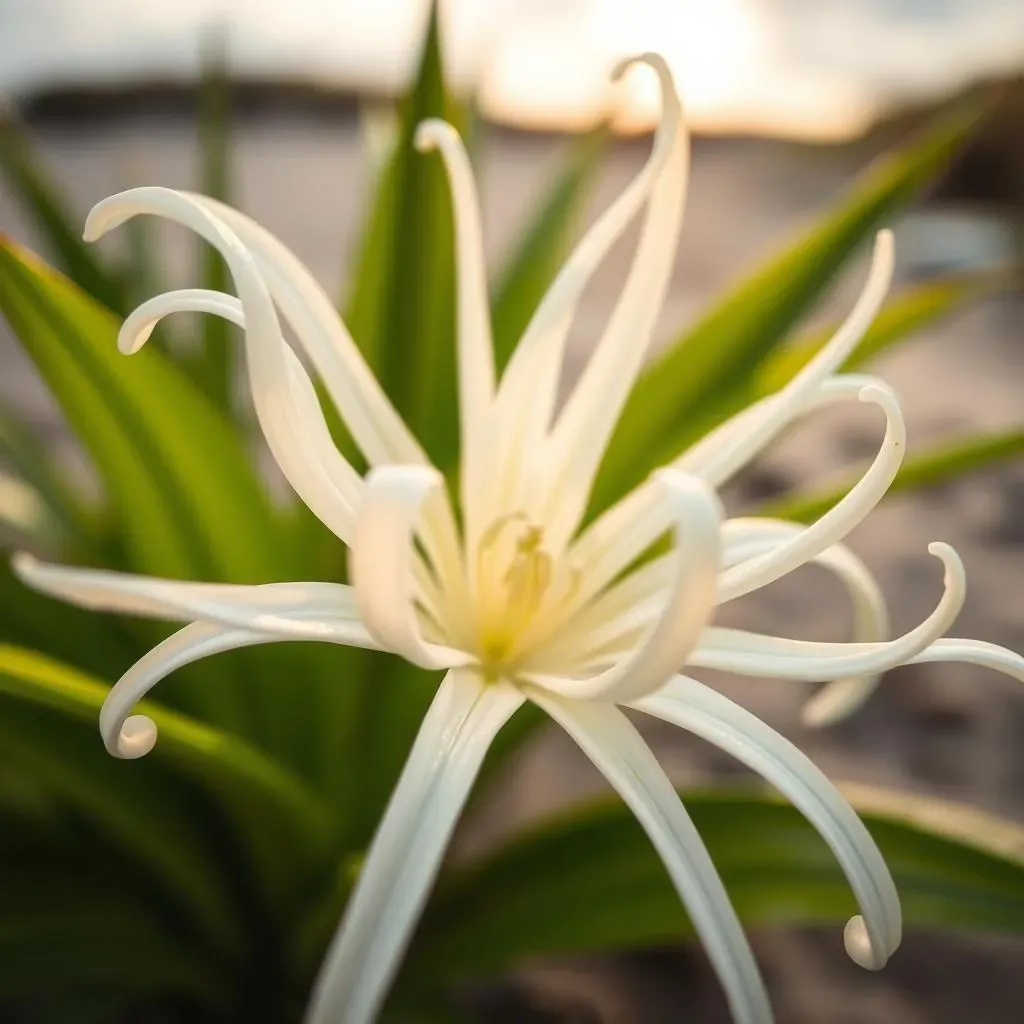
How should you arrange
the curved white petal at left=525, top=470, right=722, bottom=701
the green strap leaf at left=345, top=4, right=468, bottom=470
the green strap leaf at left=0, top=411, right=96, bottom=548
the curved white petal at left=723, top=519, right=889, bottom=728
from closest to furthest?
the curved white petal at left=525, top=470, right=722, bottom=701 → the curved white petal at left=723, top=519, right=889, bottom=728 → the green strap leaf at left=345, top=4, right=468, bottom=470 → the green strap leaf at left=0, top=411, right=96, bottom=548

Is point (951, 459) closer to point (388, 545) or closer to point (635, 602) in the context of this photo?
point (635, 602)

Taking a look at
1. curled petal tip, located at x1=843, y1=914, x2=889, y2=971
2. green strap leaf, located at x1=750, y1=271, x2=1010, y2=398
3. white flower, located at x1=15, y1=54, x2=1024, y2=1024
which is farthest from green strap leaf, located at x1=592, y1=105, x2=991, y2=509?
curled petal tip, located at x1=843, y1=914, x2=889, y2=971

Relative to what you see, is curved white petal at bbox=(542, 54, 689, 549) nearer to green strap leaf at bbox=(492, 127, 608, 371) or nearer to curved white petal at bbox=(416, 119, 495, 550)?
curved white petal at bbox=(416, 119, 495, 550)

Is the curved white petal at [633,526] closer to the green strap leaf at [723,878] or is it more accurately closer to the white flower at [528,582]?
the white flower at [528,582]

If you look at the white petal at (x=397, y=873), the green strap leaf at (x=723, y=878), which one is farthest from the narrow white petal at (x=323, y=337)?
the green strap leaf at (x=723, y=878)

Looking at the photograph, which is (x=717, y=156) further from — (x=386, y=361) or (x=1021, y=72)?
(x=386, y=361)

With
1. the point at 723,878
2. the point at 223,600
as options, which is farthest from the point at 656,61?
the point at 723,878
